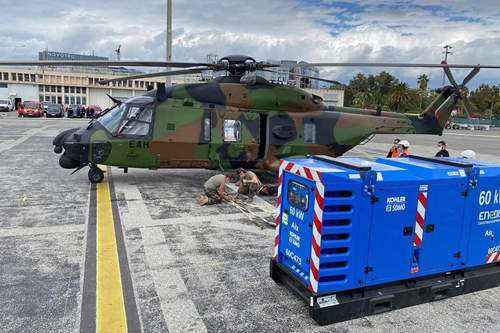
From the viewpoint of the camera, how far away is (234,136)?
10586mm

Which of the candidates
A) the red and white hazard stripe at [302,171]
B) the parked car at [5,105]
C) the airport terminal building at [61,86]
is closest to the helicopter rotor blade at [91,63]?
the red and white hazard stripe at [302,171]

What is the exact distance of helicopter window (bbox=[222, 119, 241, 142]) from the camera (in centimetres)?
1051

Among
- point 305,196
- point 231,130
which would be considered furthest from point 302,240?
point 231,130

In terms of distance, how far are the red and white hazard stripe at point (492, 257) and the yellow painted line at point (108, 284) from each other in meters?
4.53

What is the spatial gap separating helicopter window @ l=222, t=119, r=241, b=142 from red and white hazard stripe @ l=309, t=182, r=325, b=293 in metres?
6.76

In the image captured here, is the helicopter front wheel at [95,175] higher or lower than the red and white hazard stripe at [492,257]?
lower

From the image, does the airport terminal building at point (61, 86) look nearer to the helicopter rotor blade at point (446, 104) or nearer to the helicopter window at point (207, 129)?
the helicopter rotor blade at point (446, 104)

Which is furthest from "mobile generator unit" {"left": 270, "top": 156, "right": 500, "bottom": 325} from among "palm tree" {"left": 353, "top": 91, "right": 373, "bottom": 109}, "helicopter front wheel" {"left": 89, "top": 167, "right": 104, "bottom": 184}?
"palm tree" {"left": 353, "top": 91, "right": 373, "bottom": 109}

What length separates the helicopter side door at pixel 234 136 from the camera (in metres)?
10.4

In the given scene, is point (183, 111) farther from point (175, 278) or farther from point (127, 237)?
point (175, 278)

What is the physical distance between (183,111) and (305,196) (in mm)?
6734

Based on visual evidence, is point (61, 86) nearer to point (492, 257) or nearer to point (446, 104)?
point (446, 104)

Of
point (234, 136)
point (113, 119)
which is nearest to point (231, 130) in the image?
point (234, 136)

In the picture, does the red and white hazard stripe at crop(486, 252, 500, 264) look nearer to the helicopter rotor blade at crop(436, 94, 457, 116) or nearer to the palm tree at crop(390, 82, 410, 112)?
the helicopter rotor blade at crop(436, 94, 457, 116)
